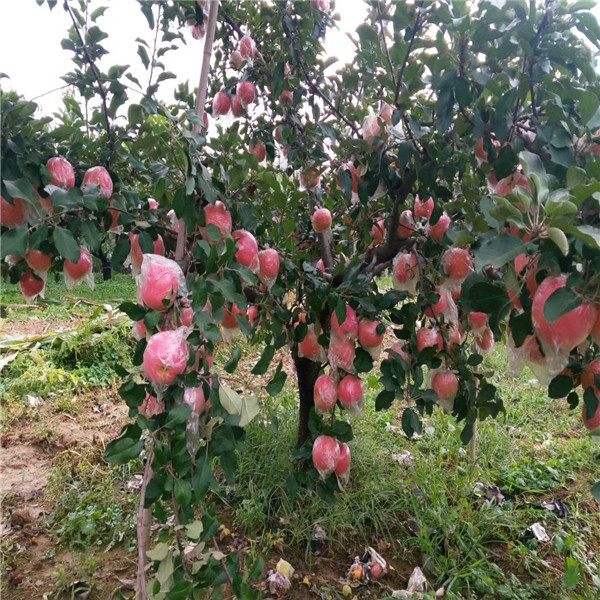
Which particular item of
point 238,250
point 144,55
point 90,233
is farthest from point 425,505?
point 144,55

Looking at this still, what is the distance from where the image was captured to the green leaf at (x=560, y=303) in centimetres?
63

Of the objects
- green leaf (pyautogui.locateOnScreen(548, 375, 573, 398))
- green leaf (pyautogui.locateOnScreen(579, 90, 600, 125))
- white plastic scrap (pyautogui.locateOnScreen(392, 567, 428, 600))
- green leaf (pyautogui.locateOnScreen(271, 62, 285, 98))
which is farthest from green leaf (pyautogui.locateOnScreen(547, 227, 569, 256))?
white plastic scrap (pyautogui.locateOnScreen(392, 567, 428, 600))

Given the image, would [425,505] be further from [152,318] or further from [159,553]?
[152,318]

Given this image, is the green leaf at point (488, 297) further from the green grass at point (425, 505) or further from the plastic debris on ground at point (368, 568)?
the plastic debris on ground at point (368, 568)

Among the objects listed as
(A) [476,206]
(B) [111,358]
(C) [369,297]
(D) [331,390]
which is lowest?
(B) [111,358]

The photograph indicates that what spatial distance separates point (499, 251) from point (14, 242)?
85cm

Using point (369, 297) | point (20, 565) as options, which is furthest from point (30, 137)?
point (20, 565)

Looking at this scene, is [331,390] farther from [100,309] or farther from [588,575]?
[100,309]

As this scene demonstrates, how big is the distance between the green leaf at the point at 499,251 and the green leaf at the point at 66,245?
28.6 inches

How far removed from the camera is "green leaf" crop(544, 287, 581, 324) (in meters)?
0.63

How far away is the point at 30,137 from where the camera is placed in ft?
3.34

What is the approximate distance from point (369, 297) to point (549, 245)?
67 cm

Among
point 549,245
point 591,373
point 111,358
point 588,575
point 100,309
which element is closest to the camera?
point 549,245

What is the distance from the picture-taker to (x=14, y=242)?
34.9 inches
